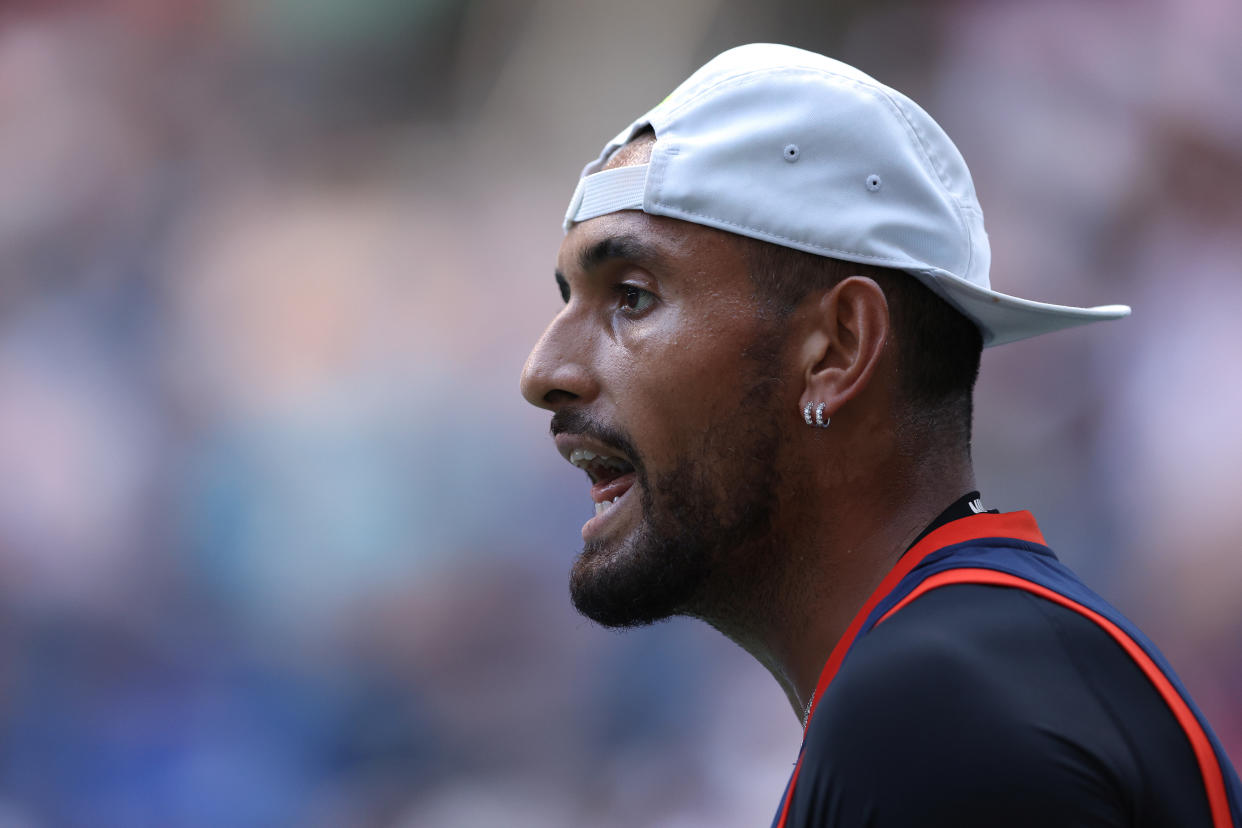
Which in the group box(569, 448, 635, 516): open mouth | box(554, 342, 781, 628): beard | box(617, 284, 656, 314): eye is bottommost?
box(554, 342, 781, 628): beard

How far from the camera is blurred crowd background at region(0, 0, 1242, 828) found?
11.9ft

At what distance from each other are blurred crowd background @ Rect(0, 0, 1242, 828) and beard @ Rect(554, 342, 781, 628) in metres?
2.27

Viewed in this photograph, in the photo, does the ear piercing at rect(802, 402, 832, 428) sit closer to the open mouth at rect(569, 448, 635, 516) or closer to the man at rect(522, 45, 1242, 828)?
the man at rect(522, 45, 1242, 828)

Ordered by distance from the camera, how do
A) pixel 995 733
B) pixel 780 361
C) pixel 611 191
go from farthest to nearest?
pixel 611 191 < pixel 780 361 < pixel 995 733

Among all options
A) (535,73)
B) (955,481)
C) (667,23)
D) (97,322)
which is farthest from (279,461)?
(955,481)

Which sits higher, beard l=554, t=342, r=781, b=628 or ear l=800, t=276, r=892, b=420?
ear l=800, t=276, r=892, b=420

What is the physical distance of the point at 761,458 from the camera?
152 centimetres

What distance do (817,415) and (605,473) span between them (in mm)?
336

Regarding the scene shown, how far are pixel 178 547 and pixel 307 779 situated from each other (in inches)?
34.4

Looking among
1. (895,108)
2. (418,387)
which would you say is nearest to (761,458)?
(895,108)

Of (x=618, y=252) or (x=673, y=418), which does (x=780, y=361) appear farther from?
(x=618, y=252)

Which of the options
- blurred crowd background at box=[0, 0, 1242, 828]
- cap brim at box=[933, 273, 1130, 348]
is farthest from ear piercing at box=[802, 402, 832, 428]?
blurred crowd background at box=[0, 0, 1242, 828]

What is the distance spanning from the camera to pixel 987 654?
1.07 metres

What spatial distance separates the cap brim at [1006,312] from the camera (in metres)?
1.54
